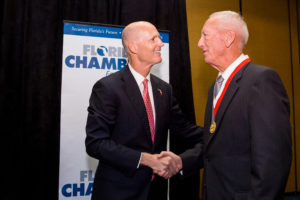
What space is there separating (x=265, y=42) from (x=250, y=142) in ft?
12.1

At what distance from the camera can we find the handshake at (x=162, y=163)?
1.43m

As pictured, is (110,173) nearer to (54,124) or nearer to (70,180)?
(70,180)

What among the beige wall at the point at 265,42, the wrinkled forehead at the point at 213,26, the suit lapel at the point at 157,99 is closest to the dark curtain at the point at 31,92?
the suit lapel at the point at 157,99

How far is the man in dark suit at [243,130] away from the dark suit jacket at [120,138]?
0.37 m

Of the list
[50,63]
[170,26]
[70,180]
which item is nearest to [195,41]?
[170,26]

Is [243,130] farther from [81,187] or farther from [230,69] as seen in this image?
[81,187]

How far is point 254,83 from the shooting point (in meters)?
1.16

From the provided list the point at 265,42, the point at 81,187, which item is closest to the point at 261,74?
the point at 81,187

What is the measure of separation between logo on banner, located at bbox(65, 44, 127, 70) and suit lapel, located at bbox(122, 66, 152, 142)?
3.85 ft

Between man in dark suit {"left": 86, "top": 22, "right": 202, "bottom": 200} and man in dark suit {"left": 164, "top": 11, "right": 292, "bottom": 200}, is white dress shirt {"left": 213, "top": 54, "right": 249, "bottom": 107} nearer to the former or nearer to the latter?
man in dark suit {"left": 164, "top": 11, "right": 292, "bottom": 200}

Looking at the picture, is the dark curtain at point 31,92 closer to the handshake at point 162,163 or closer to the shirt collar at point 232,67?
the handshake at point 162,163

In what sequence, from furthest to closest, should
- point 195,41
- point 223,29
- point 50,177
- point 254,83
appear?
point 195,41
point 50,177
point 223,29
point 254,83

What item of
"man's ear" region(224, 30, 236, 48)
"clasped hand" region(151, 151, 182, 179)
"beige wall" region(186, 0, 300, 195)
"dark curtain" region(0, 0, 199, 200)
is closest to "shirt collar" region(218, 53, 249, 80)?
"man's ear" region(224, 30, 236, 48)

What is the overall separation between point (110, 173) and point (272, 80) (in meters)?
1.05
